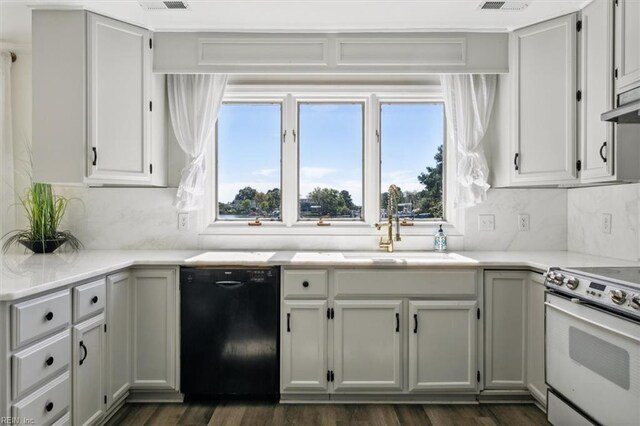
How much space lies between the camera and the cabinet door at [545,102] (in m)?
2.43

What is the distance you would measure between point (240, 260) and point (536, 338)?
5.92 ft

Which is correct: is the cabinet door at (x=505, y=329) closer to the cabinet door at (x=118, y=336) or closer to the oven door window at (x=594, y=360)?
the oven door window at (x=594, y=360)

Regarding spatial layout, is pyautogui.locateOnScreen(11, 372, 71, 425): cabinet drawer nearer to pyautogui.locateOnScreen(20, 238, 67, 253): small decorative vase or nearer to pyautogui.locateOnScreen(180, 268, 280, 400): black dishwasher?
pyautogui.locateOnScreen(180, 268, 280, 400): black dishwasher

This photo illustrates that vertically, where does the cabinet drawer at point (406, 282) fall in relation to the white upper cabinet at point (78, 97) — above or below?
below

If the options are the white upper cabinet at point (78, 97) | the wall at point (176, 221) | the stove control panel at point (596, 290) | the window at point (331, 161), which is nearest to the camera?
the stove control panel at point (596, 290)

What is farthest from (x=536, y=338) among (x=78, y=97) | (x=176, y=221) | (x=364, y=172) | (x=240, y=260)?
(x=78, y=97)

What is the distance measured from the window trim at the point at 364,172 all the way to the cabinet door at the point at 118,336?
2.53 ft

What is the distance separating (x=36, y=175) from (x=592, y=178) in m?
3.24

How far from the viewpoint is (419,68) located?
273 centimetres

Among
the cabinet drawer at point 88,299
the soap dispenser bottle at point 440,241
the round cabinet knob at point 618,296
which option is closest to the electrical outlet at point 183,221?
the cabinet drawer at point 88,299

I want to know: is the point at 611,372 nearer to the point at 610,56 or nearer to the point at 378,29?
the point at 610,56

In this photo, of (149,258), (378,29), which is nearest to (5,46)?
(149,258)

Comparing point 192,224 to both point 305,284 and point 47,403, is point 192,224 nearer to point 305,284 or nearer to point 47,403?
point 305,284

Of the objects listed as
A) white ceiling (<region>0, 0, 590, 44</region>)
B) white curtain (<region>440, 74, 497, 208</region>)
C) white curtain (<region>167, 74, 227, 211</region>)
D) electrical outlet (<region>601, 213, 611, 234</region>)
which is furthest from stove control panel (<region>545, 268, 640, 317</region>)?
white curtain (<region>167, 74, 227, 211</region>)
